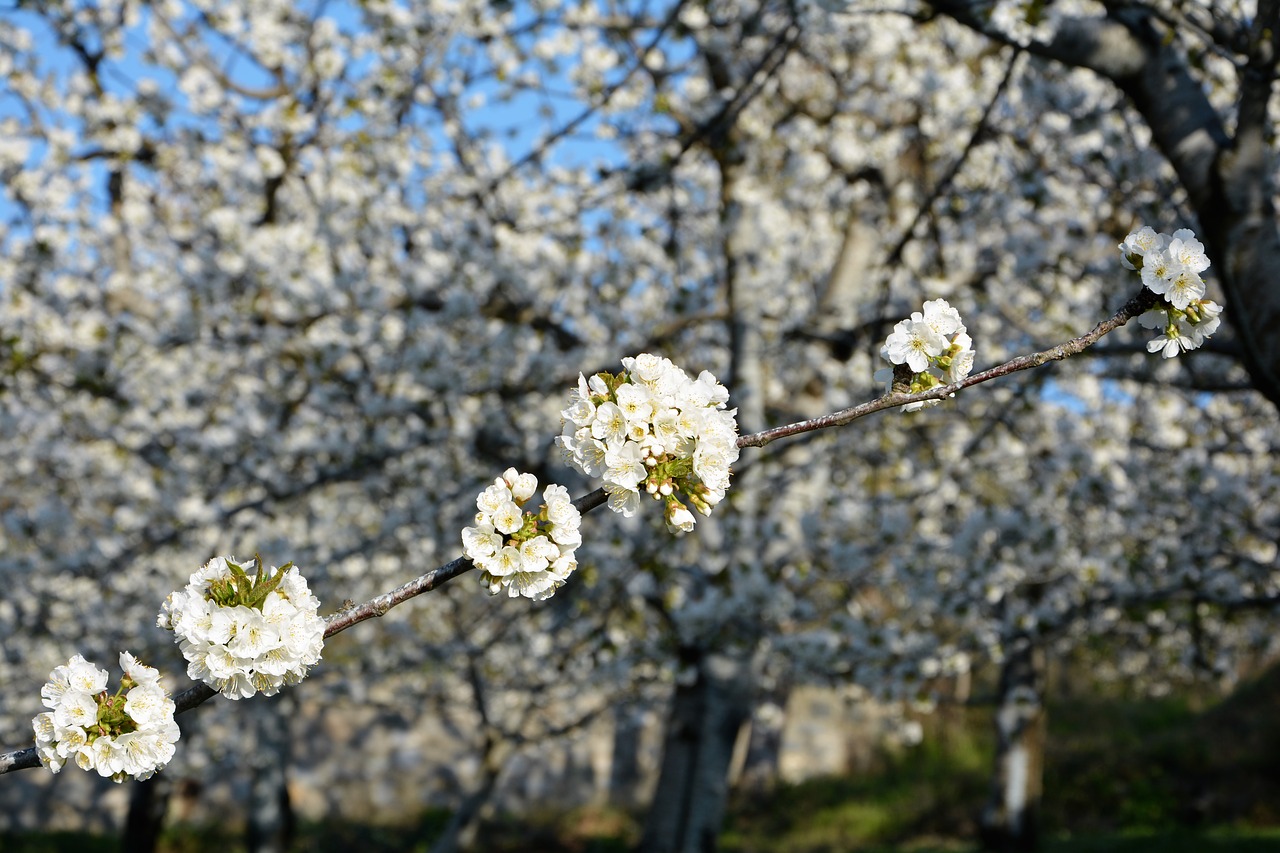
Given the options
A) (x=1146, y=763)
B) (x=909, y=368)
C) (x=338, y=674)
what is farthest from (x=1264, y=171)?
(x=1146, y=763)

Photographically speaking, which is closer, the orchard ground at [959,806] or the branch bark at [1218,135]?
the branch bark at [1218,135]

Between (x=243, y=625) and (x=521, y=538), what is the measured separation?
43 cm

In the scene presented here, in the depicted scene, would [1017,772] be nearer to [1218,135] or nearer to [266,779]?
[266,779]

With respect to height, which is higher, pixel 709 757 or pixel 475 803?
pixel 709 757

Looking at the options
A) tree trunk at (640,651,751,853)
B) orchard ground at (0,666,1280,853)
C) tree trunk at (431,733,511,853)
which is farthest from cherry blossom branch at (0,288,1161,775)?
orchard ground at (0,666,1280,853)

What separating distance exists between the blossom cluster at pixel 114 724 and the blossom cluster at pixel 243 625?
94 millimetres

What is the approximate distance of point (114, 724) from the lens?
5.13ft

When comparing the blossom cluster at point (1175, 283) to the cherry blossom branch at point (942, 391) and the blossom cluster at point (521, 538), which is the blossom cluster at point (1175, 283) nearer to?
the cherry blossom branch at point (942, 391)

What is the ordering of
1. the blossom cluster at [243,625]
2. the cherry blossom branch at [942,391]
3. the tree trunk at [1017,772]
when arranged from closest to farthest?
the blossom cluster at [243,625], the cherry blossom branch at [942,391], the tree trunk at [1017,772]

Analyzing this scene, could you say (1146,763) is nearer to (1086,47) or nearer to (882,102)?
(882,102)

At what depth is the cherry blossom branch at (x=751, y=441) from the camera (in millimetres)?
1518

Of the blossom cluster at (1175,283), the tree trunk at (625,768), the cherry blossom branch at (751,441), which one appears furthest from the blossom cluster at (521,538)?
the tree trunk at (625,768)

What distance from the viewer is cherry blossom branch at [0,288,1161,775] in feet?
4.98

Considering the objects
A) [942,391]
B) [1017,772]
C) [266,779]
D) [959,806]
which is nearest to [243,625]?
[942,391]
